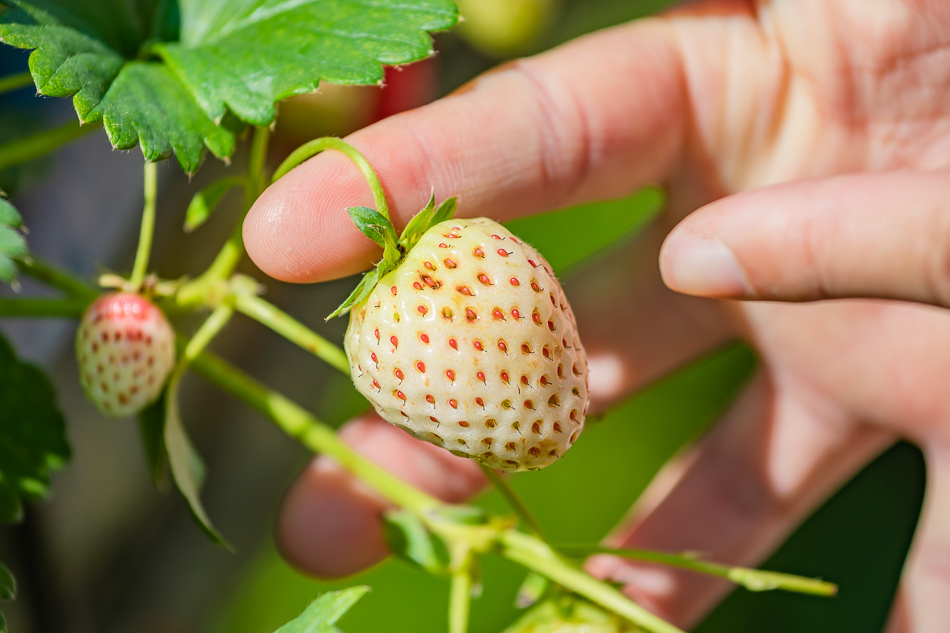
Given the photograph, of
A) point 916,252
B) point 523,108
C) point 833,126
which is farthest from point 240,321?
point 916,252

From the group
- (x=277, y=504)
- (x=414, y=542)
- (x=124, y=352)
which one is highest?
(x=124, y=352)

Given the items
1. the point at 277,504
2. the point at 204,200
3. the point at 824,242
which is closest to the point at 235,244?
the point at 204,200

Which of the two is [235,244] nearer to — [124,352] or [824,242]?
[124,352]

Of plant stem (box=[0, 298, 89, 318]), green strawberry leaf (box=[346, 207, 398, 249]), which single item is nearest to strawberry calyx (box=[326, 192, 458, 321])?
green strawberry leaf (box=[346, 207, 398, 249])

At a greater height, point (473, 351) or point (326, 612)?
point (473, 351)

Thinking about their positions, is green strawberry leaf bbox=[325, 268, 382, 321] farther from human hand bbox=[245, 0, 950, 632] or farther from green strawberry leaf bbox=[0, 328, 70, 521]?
green strawberry leaf bbox=[0, 328, 70, 521]

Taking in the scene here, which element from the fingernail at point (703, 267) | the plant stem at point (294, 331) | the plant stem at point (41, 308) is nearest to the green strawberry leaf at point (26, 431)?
the plant stem at point (41, 308)

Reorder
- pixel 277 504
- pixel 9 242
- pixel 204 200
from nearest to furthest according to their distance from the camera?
pixel 9 242 < pixel 204 200 < pixel 277 504
